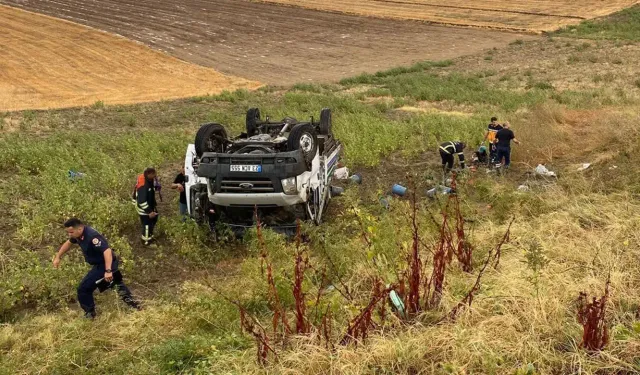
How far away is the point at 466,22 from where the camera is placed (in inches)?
1671

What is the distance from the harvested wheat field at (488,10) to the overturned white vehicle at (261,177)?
3451cm

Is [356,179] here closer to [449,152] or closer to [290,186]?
[449,152]

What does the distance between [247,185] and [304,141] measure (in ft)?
4.02

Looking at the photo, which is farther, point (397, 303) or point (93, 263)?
point (93, 263)

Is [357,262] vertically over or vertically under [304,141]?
under

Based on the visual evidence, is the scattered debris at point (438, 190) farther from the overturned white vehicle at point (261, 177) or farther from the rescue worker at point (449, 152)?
the overturned white vehicle at point (261, 177)

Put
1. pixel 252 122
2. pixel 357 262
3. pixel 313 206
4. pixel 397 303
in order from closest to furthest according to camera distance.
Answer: pixel 397 303 → pixel 357 262 → pixel 313 206 → pixel 252 122

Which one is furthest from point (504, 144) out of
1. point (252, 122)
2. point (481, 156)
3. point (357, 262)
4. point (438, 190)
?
point (357, 262)

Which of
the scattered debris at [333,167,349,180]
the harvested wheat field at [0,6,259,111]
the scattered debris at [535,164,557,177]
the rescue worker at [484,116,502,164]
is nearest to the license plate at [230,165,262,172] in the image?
the scattered debris at [333,167,349,180]

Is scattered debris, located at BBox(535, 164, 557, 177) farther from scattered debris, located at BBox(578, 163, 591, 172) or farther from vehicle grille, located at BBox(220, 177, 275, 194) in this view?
vehicle grille, located at BBox(220, 177, 275, 194)

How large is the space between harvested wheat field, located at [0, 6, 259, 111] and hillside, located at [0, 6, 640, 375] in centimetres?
664

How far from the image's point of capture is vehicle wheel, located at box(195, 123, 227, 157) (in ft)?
29.2

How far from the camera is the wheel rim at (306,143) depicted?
8.49 meters

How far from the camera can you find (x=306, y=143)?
8.58 meters
